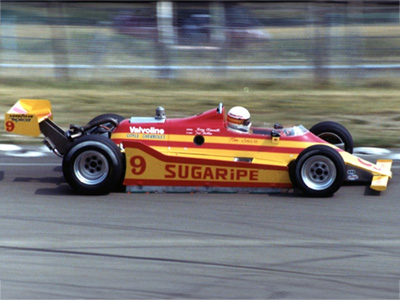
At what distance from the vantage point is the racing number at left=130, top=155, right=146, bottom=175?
804cm

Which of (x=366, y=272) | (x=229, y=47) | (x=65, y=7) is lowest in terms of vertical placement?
(x=366, y=272)

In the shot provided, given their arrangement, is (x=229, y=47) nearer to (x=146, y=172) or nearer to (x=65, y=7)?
(x=65, y=7)

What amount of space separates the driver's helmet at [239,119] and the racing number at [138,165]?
1.13 metres

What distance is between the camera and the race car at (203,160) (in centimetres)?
791

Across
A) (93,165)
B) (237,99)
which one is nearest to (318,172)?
(93,165)

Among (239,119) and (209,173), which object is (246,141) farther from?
(209,173)

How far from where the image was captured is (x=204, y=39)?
48.6 ft

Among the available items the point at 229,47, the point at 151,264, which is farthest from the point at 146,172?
the point at 229,47

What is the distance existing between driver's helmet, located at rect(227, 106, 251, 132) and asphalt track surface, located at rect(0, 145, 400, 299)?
0.80m

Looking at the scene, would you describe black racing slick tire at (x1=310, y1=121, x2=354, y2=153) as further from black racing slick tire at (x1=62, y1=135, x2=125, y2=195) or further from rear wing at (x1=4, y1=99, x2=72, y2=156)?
rear wing at (x1=4, y1=99, x2=72, y2=156)

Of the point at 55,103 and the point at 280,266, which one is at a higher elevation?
the point at 55,103

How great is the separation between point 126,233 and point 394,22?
10013 mm

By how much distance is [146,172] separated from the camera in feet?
26.6

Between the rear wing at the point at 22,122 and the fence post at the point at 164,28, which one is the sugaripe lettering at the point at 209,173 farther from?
the fence post at the point at 164,28
